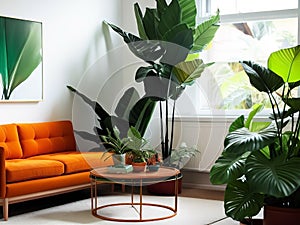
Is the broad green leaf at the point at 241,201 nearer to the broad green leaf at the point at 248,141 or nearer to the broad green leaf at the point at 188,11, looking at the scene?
the broad green leaf at the point at 248,141

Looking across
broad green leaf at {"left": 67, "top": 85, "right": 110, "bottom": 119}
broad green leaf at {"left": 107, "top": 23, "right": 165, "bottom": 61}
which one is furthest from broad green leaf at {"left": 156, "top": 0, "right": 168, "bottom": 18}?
broad green leaf at {"left": 67, "top": 85, "right": 110, "bottom": 119}

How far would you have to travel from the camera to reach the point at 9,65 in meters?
5.18

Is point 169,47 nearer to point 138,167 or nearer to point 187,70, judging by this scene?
point 187,70

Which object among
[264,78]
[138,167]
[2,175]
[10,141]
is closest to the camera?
[264,78]

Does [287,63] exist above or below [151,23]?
below

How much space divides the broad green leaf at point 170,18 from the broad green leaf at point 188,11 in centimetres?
21

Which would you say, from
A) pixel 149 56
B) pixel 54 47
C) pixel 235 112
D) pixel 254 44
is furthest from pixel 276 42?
pixel 54 47

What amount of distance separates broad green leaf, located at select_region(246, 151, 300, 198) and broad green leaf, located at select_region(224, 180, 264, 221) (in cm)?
15

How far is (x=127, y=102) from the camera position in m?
5.73

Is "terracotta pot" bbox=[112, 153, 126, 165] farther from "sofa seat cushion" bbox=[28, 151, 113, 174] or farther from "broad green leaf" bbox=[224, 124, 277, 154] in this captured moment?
"broad green leaf" bbox=[224, 124, 277, 154]

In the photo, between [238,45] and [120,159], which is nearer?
[120,159]

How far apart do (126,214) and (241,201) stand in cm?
132

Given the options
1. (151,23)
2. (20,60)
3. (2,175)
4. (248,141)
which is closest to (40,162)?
(2,175)

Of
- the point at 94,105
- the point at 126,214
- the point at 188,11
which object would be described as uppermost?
the point at 188,11
